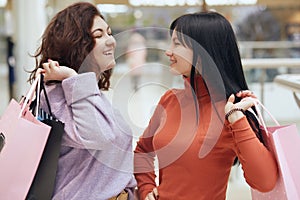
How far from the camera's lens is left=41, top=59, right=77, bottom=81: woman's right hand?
1.06 meters

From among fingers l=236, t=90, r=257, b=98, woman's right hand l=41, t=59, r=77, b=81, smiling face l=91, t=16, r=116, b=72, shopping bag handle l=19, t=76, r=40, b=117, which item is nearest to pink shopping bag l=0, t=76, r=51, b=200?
shopping bag handle l=19, t=76, r=40, b=117

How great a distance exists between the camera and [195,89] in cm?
111

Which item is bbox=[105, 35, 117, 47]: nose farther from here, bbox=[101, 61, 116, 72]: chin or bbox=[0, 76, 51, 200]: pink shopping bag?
bbox=[0, 76, 51, 200]: pink shopping bag

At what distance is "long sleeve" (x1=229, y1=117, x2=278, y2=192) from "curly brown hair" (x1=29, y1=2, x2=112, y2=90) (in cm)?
41

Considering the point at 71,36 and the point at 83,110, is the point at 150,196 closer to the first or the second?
the point at 83,110

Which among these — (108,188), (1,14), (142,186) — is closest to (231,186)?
→ (142,186)

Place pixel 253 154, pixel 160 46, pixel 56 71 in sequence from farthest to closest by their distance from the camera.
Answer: pixel 160 46
pixel 56 71
pixel 253 154

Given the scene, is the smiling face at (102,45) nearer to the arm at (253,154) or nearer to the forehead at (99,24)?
the forehead at (99,24)

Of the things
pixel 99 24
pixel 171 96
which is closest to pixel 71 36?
pixel 99 24

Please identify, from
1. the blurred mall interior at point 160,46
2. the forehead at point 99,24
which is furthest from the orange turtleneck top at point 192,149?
the forehead at point 99,24

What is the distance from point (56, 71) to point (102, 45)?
0.13m

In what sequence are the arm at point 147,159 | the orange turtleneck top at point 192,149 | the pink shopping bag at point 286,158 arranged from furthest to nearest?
1. the arm at point 147,159
2. the orange turtleneck top at point 192,149
3. the pink shopping bag at point 286,158

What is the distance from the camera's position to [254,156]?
0.95 metres

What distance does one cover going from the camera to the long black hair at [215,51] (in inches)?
40.6
